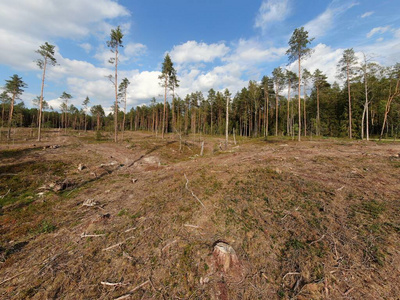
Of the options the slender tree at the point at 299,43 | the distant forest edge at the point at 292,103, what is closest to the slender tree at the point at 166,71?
the distant forest edge at the point at 292,103

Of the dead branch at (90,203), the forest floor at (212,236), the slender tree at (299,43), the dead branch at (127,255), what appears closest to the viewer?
the forest floor at (212,236)

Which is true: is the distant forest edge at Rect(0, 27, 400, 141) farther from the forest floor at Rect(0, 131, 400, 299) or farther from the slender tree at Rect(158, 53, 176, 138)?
the forest floor at Rect(0, 131, 400, 299)

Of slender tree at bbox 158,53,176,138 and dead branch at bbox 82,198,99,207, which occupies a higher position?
slender tree at bbox 158,53,176,138

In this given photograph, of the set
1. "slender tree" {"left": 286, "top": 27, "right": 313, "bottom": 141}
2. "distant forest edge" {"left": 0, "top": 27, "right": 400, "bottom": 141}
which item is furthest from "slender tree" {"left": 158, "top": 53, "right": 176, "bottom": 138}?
"slender tree" {"left": 286, "top": 27, "right": 313, "bottom": 141}

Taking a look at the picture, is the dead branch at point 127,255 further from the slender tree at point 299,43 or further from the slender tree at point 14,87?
the slender tree at point 14,87

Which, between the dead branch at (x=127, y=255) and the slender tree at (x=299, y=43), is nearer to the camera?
the dead branch at (x=127, y=255)

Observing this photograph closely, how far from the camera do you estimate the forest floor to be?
3609mm

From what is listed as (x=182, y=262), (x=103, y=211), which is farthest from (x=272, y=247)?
(x=103, y=211)

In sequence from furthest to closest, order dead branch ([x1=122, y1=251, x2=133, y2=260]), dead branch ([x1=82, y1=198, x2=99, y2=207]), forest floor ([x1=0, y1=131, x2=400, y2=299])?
dead branch ([x1=82, y1=198, x2=99, y2=207]) → dead branch ([x1=122, y1=251, x2=133, y2=260]) → forest floor ([x1=0, y1=131, x2=400, y2=299])

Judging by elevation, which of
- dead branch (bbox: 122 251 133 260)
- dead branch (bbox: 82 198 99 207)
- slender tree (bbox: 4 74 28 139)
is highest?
slender tree (bbox: 4 74 28 139)

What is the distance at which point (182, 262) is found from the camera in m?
4.28

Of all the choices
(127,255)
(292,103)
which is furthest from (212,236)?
(292,103)

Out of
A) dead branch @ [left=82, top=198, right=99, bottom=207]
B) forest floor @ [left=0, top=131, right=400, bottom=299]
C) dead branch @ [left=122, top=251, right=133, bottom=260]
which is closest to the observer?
forest floor @ [left=0, top=131, right=400, bottom=299]

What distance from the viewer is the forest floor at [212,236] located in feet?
11.8
